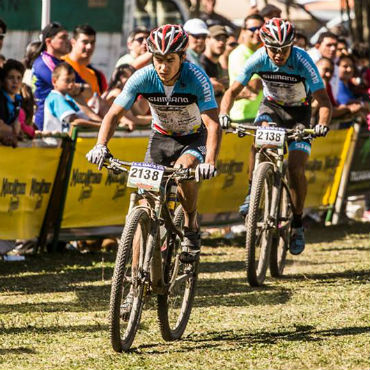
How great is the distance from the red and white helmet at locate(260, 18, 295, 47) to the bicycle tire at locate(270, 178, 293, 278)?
1.35m

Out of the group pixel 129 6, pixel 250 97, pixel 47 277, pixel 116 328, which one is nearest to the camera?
pixel 116 328

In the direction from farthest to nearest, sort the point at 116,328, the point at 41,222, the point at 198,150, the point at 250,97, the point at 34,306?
the point at 250,97
the point at 41,222
the point at 34,306
the point at 198,150
the point at 116,328

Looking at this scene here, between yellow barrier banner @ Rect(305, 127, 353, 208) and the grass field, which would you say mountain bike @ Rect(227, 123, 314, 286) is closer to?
the grass field

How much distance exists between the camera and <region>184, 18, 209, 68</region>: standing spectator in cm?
1249

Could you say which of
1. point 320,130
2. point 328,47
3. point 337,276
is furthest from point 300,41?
point 320,130

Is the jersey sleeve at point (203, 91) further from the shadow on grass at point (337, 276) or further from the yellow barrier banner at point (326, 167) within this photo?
the yellow barrier banner at point (326, 167)

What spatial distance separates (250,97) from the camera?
501 inches

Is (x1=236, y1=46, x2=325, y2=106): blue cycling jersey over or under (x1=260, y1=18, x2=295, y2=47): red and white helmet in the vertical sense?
under

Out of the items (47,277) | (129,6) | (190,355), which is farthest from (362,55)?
(190,355)

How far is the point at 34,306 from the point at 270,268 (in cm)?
261

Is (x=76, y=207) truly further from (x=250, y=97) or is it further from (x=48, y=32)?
(x=250, y=97)

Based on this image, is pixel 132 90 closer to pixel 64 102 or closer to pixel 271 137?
pixel 271 137

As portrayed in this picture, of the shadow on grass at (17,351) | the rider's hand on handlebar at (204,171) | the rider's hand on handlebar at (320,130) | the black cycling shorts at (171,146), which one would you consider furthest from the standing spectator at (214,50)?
the shadow on grass at (17,351)

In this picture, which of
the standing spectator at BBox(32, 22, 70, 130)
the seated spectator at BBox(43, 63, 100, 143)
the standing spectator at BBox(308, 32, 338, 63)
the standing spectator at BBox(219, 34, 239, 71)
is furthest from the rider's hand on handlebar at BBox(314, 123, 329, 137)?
the standing spectator at BBox(308, 32, 338, 63)
